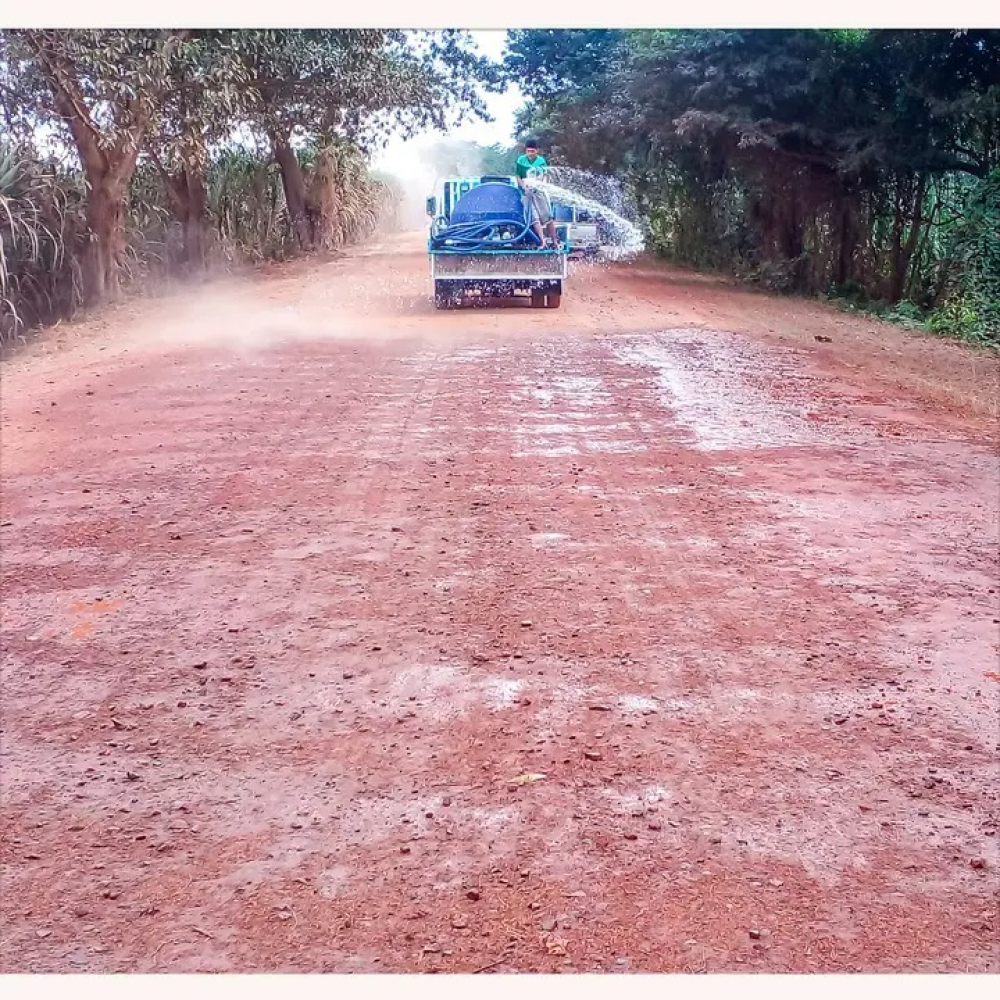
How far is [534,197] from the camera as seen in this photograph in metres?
11.9

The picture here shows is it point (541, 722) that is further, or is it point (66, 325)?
point (66, 325)

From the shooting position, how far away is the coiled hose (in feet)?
36.9

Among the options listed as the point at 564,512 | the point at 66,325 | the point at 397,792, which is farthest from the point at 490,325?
the point at 397,792

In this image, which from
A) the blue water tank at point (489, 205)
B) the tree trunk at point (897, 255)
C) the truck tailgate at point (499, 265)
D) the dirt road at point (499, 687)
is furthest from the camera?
the tree trunk at point (897, 255)

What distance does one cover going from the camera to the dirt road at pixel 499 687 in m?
2.19

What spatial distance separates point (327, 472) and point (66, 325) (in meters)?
6.67

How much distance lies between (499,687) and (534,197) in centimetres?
956

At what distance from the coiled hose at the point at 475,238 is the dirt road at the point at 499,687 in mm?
5056

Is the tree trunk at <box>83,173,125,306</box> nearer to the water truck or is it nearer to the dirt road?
the water truck

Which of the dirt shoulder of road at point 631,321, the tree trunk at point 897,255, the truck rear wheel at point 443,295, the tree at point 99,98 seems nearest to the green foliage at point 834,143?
the tree trunk at point 897,255

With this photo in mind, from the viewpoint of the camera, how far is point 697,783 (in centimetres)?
262

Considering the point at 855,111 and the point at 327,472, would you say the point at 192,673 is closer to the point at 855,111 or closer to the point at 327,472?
the point at 327,472

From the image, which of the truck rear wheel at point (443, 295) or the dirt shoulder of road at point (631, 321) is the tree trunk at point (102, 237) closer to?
the dirt shoulder of road at point (631, 321)

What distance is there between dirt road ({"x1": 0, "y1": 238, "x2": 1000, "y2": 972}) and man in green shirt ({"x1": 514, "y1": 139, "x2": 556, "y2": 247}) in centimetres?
542
